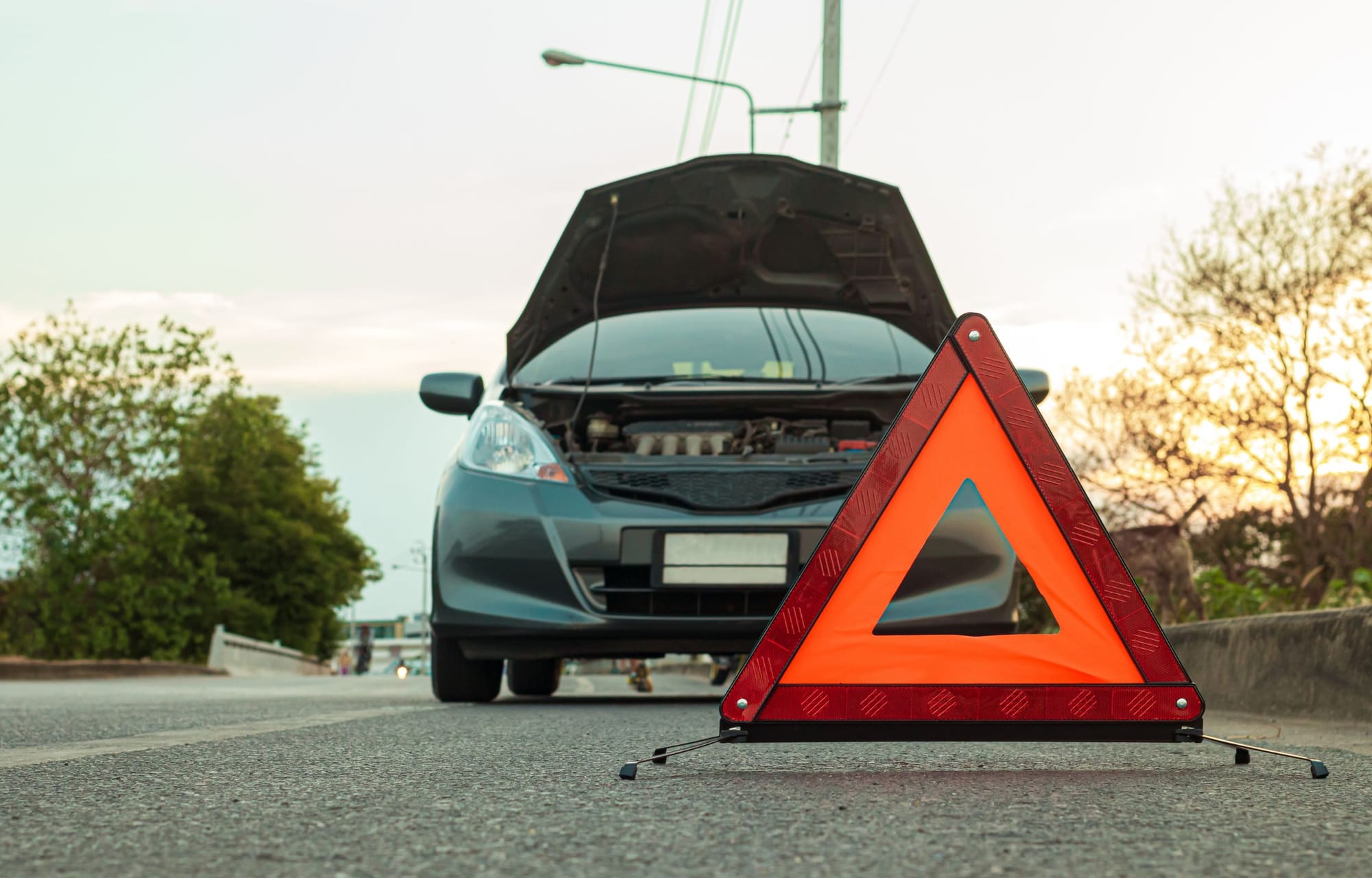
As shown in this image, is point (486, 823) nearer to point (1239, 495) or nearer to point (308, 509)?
point (1239, 495)

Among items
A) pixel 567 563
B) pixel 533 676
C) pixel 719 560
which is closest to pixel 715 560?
pixel 719 560

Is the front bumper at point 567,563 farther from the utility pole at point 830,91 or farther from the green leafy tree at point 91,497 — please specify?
the green leafy tree at point 91,497

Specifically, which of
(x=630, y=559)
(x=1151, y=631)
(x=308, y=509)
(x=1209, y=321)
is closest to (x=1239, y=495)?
(x=1209, y=321)

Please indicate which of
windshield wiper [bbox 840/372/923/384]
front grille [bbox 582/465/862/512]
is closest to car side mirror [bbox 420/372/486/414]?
front grille [bbox 582/465/862/512]

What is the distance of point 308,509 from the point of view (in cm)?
5209

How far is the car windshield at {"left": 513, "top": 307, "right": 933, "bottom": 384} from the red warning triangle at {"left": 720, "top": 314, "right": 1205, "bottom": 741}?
3.16m

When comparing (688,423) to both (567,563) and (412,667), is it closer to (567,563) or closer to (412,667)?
(567,563)

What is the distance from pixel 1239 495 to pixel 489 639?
13.7 m

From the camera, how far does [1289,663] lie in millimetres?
5246

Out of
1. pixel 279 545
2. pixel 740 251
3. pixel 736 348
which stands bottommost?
pixel 736 348

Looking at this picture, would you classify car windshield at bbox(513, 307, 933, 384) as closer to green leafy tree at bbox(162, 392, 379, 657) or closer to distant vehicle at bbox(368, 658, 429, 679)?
green leafy tree at bbox(162, 392, 379, 657)

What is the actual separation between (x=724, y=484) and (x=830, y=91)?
44.8 ft

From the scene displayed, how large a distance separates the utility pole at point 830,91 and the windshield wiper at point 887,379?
11778mm

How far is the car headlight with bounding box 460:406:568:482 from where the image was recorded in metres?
5.73
